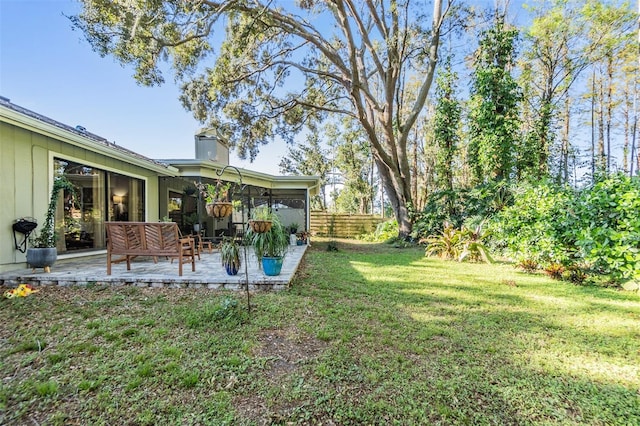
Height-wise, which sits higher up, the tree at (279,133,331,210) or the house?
the tree at (279,133,331,210)

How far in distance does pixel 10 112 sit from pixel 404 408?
19.2 ft

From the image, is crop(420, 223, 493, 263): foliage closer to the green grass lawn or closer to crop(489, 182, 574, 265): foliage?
crop(489, 182, 574, 265): foliage

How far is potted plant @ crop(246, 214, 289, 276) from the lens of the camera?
4.53 meters

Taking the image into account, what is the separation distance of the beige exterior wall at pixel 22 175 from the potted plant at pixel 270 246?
12.0 feet

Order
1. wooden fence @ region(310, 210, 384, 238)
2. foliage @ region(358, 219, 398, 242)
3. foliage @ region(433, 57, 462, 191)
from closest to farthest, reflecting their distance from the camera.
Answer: foliage @ region(433, 57, 462, 191) < foliage @ region(358, 219, 398, 242) < wooden fence @ region(310, 210, 384, 238)

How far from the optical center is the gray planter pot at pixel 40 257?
4.43 meters

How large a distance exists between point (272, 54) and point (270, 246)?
29.3 ft

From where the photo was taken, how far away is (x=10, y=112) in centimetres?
406

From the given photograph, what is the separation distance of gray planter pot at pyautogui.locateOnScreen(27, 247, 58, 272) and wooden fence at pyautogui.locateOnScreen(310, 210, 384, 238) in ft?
39.4

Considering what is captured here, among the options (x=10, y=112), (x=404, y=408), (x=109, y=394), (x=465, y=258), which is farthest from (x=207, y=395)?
(x=465, y=258)

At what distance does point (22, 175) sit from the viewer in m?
4.82

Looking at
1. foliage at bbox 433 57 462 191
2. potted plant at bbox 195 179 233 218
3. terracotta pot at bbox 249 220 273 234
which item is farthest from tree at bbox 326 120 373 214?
potted plant at bbox 195 179 233 218

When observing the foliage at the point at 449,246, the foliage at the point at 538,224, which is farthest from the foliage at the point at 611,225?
the foliage at the point at 449,246

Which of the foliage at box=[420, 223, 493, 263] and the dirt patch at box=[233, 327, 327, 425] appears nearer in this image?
the dirt patch at box=[233, 327, 327, 425]
